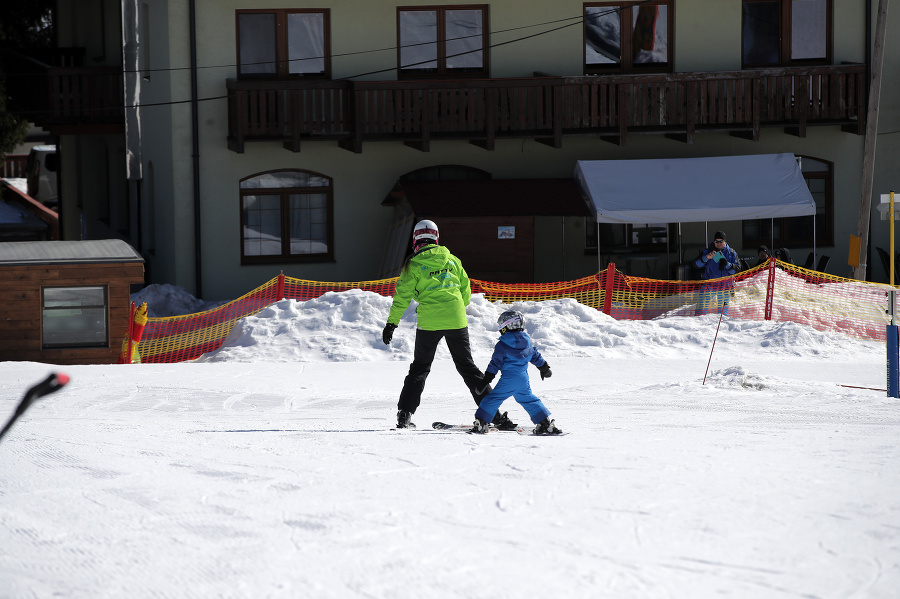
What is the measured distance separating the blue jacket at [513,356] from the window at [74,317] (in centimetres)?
802

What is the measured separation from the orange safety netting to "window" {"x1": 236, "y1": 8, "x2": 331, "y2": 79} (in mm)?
5571

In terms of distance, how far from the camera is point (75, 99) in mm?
22922

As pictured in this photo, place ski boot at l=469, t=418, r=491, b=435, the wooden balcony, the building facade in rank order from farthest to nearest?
the wooden balcony, the building facade, ski boot at l=469, t=418, r=491, b=435

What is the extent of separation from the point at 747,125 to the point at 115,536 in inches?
708

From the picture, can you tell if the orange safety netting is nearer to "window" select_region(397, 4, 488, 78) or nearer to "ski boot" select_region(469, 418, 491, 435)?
"window" select_region(397, 4, 488, 78)

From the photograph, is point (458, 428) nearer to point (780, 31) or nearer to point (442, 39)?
point (442, 39)

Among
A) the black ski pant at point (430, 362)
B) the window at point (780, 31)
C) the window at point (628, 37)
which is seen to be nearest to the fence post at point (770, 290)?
the window at point (628, 37)

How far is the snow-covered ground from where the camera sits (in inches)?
185

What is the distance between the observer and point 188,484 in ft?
20.7

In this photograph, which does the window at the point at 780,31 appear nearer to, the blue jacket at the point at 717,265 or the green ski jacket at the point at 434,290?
the blue jacket at the point at 717,265

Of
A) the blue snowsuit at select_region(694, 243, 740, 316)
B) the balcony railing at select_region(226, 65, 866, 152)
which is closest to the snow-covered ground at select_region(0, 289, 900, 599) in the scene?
the blue snowsuit at select_region(694, 243, 740, 316)

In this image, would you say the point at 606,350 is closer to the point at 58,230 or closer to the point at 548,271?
the point at 548,271

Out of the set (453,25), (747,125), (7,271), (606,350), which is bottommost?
(606,350)

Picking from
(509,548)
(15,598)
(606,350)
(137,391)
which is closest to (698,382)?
(606,350)
